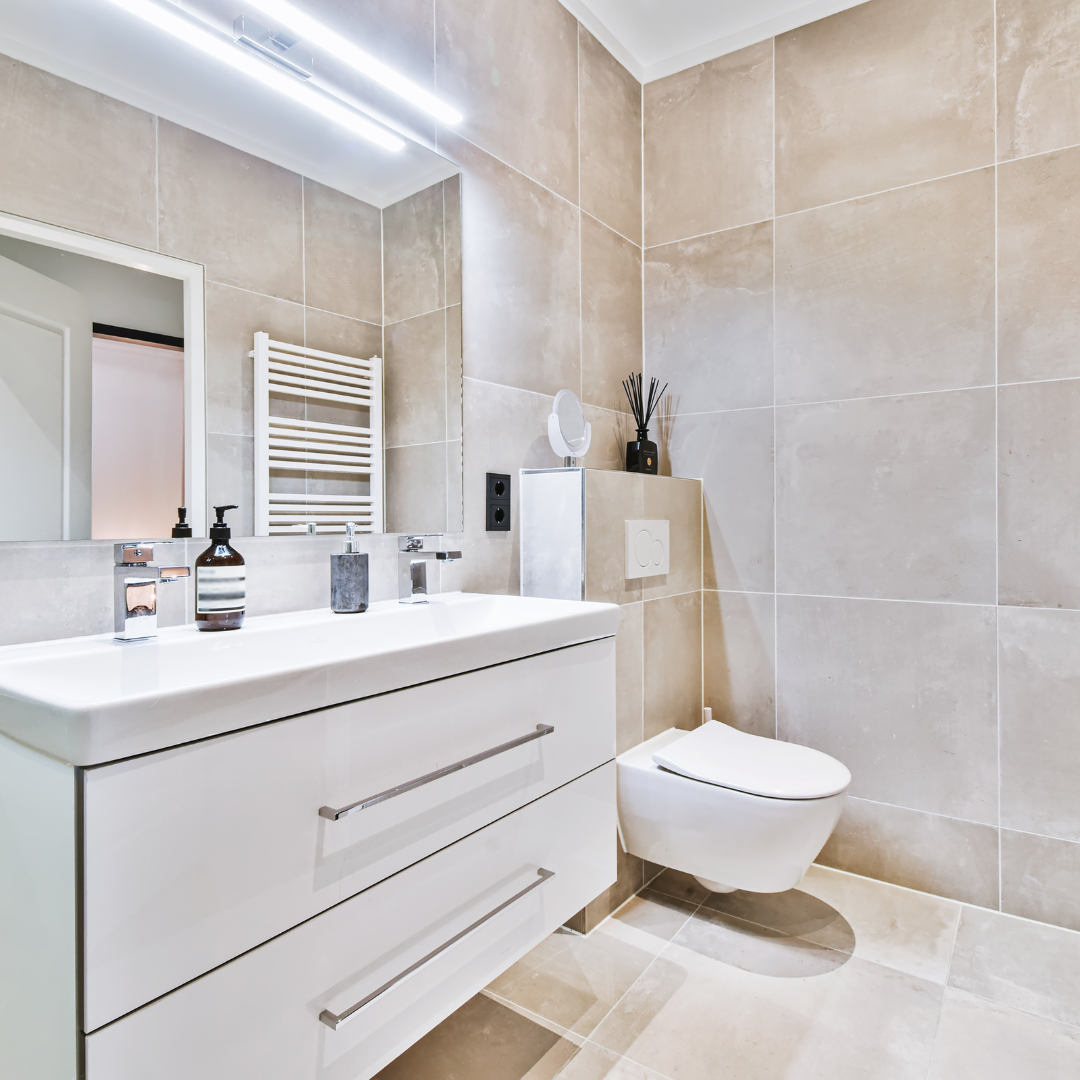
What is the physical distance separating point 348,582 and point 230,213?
0.65 metres

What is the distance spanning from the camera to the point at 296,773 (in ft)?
2.40

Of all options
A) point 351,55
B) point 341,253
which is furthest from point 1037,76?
point 341,253

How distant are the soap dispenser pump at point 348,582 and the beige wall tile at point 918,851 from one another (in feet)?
5.00

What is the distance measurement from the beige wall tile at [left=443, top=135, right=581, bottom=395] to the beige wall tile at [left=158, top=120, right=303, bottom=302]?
0.43 metres

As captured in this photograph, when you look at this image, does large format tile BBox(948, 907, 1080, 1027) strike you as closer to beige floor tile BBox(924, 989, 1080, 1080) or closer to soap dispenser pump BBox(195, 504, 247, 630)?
beige floor tile BBox(924, 989, 1080, 1080)

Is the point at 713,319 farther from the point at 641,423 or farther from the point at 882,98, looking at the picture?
the point at 882,98

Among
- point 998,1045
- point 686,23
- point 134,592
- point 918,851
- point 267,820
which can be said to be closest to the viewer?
point 267,820

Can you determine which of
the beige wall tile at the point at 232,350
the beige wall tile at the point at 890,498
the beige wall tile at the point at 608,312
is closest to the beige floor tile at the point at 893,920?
the beige wall tile at the point at 890,498

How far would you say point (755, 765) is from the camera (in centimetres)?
164

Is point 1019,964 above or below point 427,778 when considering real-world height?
below

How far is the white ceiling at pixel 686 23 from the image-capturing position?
1.94m

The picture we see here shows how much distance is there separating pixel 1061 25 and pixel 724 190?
33.1 inches

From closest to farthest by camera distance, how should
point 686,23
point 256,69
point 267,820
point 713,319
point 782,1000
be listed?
point 267,820
point 256,69
point 782,1000
point 686,23
point 713,319

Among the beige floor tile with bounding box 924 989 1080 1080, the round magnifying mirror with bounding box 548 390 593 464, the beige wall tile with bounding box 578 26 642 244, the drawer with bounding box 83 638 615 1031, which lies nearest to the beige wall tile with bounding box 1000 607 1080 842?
the beige floor tile with bounding box 924 989 1080 1080
